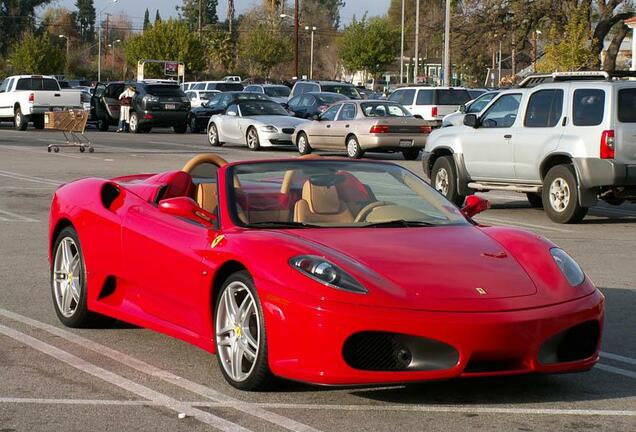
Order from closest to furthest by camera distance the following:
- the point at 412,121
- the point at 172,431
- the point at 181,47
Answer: the point at 172,431 < the point at 412,121 < the point at 181,47

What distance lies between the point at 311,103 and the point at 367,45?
2649 inches

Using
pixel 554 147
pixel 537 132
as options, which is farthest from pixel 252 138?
pixel 554 147

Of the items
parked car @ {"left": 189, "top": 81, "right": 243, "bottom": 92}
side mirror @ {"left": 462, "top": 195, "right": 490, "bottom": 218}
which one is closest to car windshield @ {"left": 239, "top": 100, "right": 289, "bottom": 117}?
parked car @ {"left": 189, "top": 81, "right": 243, "bottom": 92}

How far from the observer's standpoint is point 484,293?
21.0 feet

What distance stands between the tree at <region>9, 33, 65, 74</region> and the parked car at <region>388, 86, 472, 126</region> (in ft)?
178

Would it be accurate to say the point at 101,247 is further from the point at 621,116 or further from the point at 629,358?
the point at 621,116

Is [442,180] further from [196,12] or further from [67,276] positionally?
[196,12]

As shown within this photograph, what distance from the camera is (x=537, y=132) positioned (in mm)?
17500

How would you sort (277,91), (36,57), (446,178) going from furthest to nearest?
(36,57) < (277,91) < (446,178)

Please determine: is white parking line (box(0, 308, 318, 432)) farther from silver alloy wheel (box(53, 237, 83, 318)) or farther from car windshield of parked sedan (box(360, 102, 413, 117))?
car windshield of parked sedan (box(360, 102, 413, 117))

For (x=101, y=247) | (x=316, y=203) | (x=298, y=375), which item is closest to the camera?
(x=298, y=375)

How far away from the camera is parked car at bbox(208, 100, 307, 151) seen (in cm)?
3488

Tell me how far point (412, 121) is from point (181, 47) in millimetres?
72720

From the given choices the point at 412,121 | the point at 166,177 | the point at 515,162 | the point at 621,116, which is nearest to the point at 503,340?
the point at 166,177
